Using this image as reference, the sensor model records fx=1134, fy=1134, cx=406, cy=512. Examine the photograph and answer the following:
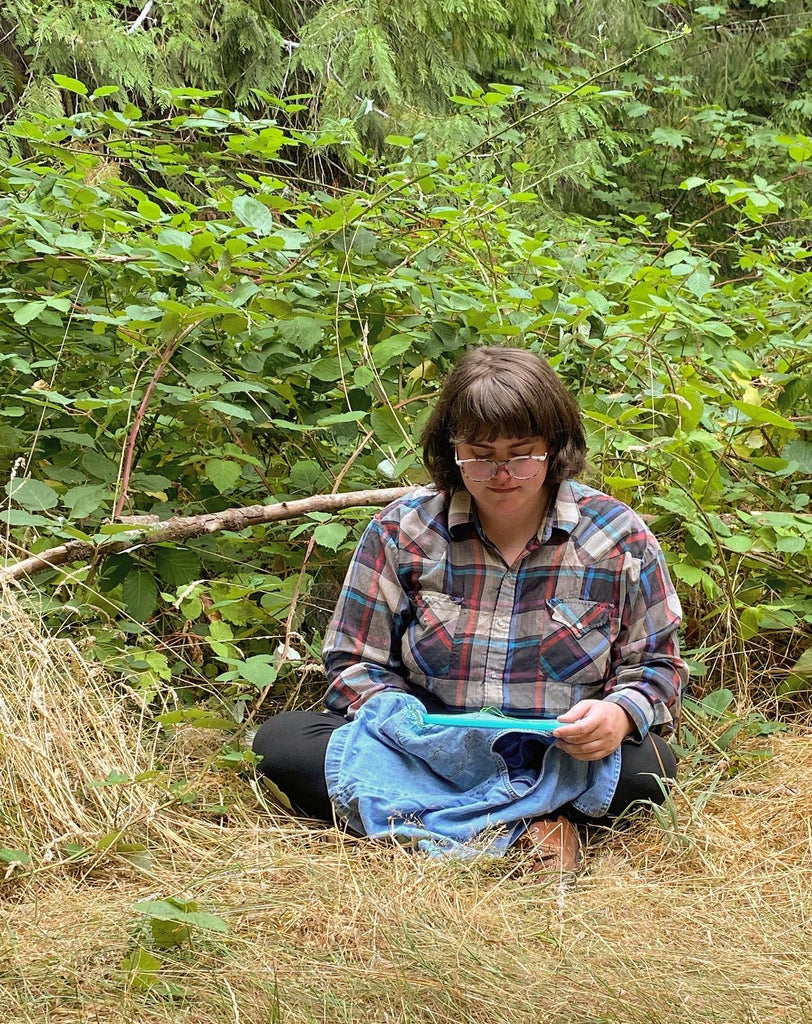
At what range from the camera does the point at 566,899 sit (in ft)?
5.81

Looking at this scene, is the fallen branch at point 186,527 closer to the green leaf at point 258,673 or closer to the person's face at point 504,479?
the green leaf at point 258,673

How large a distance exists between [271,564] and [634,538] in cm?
96

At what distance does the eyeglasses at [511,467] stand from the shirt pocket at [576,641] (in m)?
0.27

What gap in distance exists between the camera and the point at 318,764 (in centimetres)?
209

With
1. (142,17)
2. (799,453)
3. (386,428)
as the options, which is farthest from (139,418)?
(142,17)

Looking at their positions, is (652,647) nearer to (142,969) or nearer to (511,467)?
(511,467)

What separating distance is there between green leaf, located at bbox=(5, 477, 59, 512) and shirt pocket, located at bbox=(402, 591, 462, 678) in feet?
2.65

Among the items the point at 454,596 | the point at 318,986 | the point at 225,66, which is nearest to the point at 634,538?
the point at 454,596

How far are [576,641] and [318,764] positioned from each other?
1.74 ft

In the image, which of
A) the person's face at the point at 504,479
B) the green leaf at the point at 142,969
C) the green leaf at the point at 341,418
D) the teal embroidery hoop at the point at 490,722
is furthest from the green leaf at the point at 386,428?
the green leaf at the point at 142,969

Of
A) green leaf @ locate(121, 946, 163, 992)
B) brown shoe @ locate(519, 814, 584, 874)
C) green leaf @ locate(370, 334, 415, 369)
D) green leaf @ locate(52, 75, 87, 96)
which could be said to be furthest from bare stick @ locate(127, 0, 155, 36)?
green leaf @ locate(121, 946, 163, 992)

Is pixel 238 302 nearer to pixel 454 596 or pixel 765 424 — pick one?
pixel 454 596

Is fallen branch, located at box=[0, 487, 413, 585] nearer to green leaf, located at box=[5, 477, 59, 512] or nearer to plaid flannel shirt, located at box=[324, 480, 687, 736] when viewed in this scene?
green leaf, located at box=[5, 477, 59, 512]

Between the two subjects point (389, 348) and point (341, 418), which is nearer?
point (341, 418)
